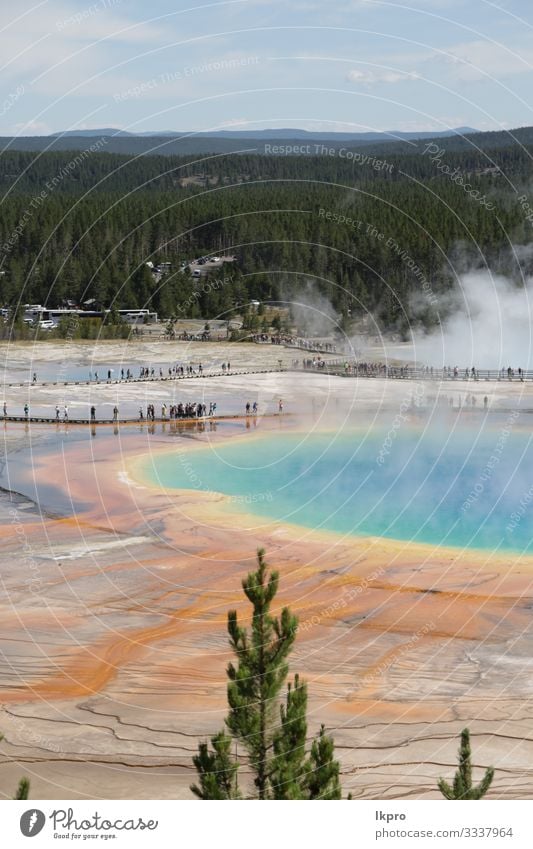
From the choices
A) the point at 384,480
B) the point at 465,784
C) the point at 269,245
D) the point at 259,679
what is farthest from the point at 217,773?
the point at 269,245

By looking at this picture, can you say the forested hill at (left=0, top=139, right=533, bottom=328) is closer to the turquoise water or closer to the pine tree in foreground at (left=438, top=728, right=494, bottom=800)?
the turquoise water

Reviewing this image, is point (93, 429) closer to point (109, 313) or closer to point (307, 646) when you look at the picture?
point (307, 646)

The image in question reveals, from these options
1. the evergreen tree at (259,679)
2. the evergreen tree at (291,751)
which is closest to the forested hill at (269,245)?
the evergreen tree at (259,679)

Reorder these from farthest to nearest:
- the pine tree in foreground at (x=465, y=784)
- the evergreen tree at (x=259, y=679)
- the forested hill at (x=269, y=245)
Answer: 1. the forested hill at (x=269, y=245)
2. the evergreen tree at (x=259, y=679)
3. the pine tree in foreground at (x=465, y=784)

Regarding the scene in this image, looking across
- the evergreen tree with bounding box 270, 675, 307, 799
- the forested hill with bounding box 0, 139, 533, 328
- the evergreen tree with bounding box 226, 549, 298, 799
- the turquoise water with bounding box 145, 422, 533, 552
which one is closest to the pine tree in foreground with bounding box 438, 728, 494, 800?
the evergreen tree with bounding box 270, 675, 307, 799

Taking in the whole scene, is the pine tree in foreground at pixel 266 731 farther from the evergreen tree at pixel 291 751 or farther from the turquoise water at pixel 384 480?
the turquoise water at pixel 384 480
